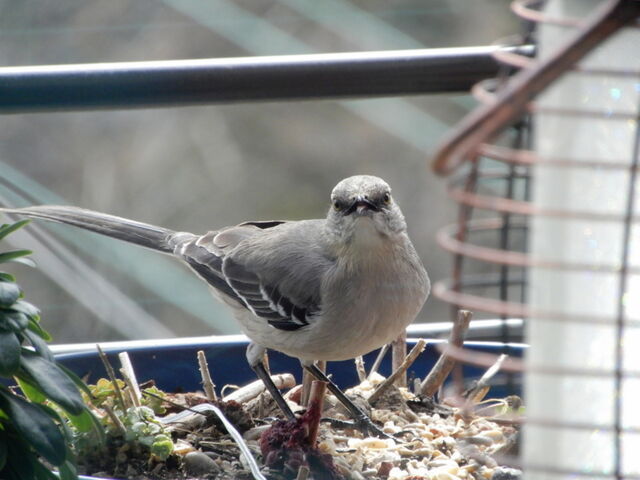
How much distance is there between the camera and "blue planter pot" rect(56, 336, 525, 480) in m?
2.59

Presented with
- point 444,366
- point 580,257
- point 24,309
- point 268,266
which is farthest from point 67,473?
point 268,266

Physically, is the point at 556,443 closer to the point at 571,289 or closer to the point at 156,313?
the point at 571,289

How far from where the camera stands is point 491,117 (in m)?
1.05

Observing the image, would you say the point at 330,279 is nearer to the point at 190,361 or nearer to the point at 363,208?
the point at 363,208

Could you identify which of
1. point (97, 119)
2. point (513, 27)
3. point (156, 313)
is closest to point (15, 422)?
point (156, 313)

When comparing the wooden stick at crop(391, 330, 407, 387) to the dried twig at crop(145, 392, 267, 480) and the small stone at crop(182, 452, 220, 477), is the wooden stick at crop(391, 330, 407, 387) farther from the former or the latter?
the small stone at crop(182, 452, 220, 477)

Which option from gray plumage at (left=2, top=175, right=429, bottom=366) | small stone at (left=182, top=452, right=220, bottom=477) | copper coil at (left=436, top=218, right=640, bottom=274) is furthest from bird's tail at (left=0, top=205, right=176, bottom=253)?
copper coil at (left=436, top=218, right=640, bottom=274)

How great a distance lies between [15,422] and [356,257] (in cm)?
129

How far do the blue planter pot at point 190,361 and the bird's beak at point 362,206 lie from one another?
1.37 feet

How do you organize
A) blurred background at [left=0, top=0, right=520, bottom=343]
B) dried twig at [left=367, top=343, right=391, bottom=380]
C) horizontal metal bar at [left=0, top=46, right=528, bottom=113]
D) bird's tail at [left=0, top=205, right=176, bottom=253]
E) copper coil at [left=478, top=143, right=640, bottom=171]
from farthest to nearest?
blurred background at [left=0, top=0, right=520, bottom=343], bird's tail at [left=0, top=205, right=176, bottom=253], dried twig at [left=367, top=343, right=391, bottom=380], horizontal metal bar at [left=0, top=46, right=528, bottom=113], copper coil at [left=478, top=143, right=640, bottom=171]

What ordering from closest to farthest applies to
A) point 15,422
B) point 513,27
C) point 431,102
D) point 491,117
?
point 491,117
point 15,422
point 513,27
point 431,102

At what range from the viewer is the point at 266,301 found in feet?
9.60

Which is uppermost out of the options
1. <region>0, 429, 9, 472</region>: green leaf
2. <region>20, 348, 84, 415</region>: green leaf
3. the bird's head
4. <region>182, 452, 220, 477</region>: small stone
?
the bird's head

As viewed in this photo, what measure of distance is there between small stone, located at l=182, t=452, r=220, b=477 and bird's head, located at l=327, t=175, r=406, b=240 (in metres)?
0.83
